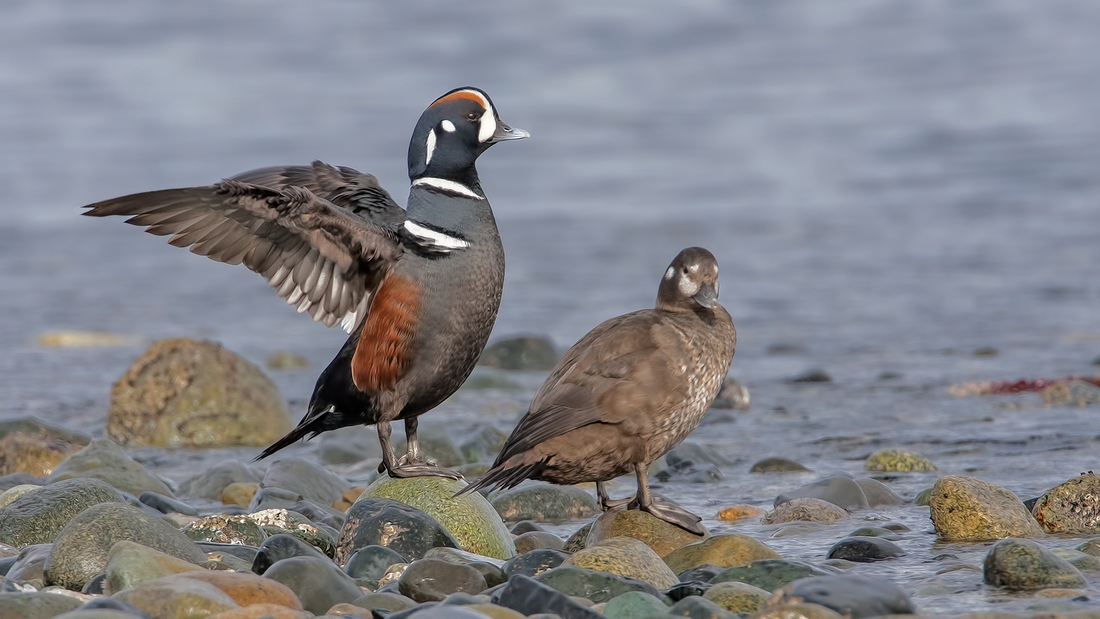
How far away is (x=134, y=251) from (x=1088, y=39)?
16584mm

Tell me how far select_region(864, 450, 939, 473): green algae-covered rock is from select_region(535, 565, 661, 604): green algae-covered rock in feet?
9.01

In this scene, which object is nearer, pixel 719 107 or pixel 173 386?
pixel 173 386

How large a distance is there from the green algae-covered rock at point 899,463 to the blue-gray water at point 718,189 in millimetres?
176

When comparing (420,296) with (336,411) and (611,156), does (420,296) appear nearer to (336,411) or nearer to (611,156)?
(336,411)

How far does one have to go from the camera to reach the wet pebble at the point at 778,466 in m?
6.94

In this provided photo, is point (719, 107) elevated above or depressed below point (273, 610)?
above

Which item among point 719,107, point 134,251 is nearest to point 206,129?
point 134,251

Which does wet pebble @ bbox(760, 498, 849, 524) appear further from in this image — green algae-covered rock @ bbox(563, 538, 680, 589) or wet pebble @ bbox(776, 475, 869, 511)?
green algae-covered rock @ bbox(563, 538, 680, 589)

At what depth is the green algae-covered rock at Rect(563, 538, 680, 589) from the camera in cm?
450

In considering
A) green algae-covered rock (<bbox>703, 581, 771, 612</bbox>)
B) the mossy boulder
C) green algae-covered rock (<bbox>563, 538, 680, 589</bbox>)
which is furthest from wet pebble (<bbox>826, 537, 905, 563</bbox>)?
the mossy boulder

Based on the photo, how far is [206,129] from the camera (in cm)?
1870

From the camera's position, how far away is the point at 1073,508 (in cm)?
527

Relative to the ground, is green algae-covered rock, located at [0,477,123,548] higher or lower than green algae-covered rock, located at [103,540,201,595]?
lower

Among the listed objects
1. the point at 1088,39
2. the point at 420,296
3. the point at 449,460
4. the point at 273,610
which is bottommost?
the point at 449,460
